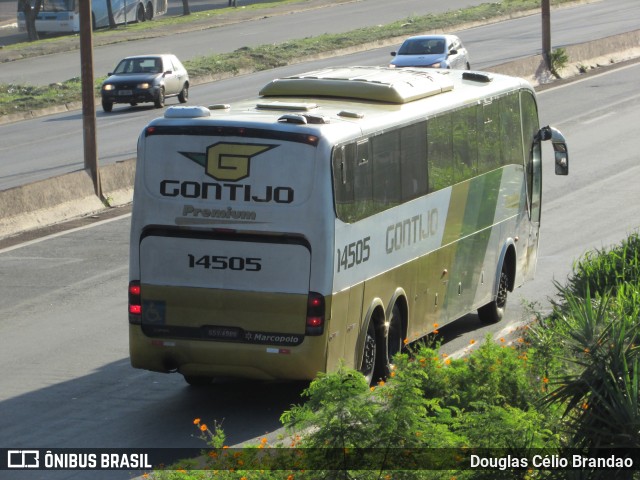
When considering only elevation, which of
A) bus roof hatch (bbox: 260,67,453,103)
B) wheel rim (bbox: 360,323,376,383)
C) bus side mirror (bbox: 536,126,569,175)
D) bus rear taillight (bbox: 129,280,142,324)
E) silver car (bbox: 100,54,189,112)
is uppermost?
bus roof hatch (bbox: 260,67,453,103)

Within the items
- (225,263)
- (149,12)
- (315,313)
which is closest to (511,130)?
(315,313)

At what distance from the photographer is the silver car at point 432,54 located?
43.5 m

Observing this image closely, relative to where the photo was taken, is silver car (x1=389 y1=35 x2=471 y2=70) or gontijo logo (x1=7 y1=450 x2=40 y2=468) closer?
gontijo logo (x1=7 y1=450 x2=40 y2=468)

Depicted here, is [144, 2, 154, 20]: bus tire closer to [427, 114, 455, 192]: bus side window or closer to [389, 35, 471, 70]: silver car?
[389, 35, 471, 70]: silver car

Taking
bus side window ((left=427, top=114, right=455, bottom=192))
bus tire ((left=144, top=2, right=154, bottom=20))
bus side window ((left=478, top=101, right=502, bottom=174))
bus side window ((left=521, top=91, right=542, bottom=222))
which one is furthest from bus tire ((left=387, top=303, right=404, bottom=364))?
bus tire ((left=144, top=2, right=154, bottom=20))

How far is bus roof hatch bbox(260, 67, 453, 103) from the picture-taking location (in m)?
14.2

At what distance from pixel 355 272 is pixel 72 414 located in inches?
118

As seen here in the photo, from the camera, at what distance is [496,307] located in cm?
1678

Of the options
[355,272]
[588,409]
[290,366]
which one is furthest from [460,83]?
[588,409]

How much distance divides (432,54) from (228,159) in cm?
3250

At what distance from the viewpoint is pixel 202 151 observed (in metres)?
12.4

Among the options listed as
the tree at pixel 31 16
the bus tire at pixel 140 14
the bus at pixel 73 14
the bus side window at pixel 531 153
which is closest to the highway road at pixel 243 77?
the tree at pixel 31 16

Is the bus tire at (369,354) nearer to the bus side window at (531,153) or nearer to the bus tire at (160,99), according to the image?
the bus side window at (531,153)

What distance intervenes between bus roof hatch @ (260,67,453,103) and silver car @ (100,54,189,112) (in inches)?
1034
